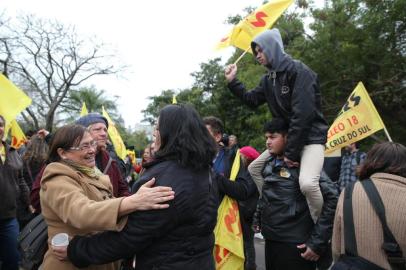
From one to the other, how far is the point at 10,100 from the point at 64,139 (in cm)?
224

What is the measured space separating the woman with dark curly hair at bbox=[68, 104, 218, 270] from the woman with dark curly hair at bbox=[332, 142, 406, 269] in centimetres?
95

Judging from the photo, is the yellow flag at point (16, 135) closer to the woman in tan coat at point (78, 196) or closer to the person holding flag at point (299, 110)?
the woman in tan coat at point (78, 196)

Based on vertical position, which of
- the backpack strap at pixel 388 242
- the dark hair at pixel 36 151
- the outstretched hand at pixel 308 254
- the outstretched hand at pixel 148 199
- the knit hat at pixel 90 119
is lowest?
the outstretched hand at pixel 308 254

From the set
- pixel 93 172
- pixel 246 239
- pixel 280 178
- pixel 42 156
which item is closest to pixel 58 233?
pixel 93 172

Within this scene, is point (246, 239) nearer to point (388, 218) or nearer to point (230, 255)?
point (230, 255)

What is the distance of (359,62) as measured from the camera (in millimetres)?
11766

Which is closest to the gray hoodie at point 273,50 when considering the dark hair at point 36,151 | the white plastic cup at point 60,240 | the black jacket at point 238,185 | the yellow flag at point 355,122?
the black jacket at point 238,185

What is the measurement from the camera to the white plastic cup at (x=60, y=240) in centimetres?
230

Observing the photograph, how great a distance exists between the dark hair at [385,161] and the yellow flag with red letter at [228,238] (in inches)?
54.0

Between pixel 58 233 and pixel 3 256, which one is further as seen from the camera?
pixel 3 256

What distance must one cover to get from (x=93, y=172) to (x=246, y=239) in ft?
8.90

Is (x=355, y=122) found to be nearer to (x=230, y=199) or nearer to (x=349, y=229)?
(x=230, y=199)

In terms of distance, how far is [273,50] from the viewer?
356cm

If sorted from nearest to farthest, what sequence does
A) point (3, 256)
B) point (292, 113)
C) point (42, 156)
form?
point (292, 113), point (3, 256), point (42, 156)
